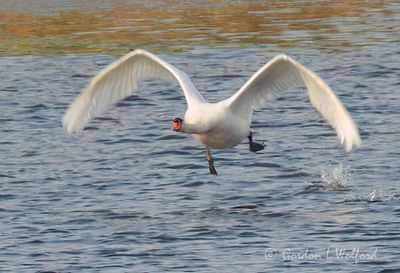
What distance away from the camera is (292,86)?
16.2 metres

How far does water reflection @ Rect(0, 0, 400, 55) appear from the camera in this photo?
30.2m

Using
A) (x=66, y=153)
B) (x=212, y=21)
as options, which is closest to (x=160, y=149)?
(x=66, y=153)

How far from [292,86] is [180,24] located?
663 inches

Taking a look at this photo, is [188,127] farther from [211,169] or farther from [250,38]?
[250,38]

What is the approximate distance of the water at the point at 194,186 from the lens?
47.5ft

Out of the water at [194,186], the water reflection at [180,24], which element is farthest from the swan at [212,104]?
the water reflection at [180,24]

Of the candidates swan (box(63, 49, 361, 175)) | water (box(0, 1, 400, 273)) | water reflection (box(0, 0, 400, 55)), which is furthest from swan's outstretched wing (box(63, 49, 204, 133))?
water reflection (box(0, 0, 400, 55))

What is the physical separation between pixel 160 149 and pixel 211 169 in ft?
10.7

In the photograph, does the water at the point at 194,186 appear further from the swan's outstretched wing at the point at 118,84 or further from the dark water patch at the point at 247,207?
the swan's outstretched wing at the point at 118,84

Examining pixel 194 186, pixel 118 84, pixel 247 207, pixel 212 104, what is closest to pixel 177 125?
pixel 212 104

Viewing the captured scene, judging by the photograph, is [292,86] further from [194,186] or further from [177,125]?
[194,186]

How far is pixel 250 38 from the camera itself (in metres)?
30.5

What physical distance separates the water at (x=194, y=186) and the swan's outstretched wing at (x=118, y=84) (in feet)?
3.32

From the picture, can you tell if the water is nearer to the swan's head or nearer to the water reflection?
the swan's head
